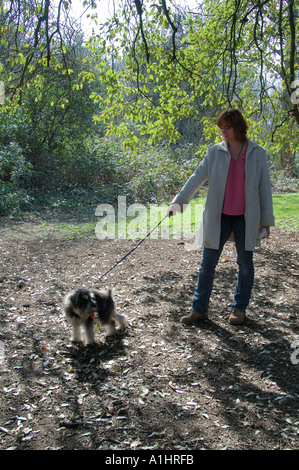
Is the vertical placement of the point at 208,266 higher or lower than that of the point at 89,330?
higher

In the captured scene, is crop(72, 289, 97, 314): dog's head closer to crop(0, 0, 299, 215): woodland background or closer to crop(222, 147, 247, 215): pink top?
crop(222, 147, 247, 215): pink top

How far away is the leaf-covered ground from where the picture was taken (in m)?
2.44

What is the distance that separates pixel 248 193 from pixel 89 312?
5.94 feet

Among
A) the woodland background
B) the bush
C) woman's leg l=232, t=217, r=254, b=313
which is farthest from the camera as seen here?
the bush

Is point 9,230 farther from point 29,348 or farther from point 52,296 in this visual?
point 29,348

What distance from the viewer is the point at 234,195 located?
3.68 m

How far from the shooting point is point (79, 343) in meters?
3.70

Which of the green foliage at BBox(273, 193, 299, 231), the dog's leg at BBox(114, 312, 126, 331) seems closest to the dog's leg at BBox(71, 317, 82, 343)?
the dog's leg at BBox(114, 312, 126, 331)

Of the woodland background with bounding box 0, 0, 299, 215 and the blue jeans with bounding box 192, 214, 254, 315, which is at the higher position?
the woodland background with bounding box 0, 0, 299, 215

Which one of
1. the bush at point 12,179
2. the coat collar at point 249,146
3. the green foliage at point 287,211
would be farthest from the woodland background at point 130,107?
the coat collar at point 249,146

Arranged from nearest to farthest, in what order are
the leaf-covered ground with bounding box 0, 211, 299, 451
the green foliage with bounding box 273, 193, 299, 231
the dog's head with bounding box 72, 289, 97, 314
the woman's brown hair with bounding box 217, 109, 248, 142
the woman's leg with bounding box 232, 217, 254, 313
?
the leaf-covered ground with bounding box 0, 211, 299, 451 < the dog's head with bounding box 72, 289, 97, 314 < the woman's brown hair with bounding box 217, 109, 248, 142 < the woman's leg with bounding box 232, 217, 254, 313 < the green foliage with bounding box 273, 193, 299, 231

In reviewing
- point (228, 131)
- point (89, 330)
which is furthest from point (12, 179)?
point (228, 131)

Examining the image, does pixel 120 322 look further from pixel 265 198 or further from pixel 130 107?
pixel 130 107

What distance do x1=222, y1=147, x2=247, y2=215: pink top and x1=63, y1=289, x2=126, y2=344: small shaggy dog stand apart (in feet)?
4.75
